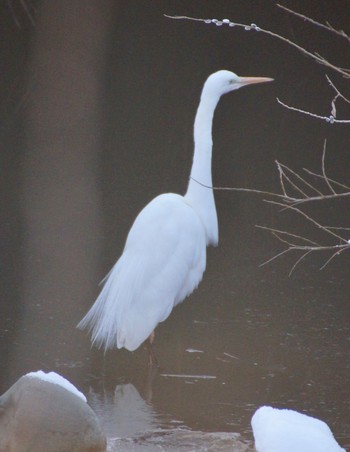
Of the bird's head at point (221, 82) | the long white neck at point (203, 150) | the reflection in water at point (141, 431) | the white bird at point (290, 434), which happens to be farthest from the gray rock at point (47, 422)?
the bird's head at point (221, 82)

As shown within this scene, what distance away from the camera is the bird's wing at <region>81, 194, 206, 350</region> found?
3428 millimetres

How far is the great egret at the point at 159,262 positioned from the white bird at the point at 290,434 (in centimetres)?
93

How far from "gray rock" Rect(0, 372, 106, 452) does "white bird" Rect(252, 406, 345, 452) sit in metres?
0.43

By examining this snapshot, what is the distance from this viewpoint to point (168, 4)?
1050 centimetres

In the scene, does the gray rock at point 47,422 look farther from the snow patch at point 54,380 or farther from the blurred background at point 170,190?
the blurred background at point 170,190

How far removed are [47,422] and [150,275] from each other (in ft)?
3.84

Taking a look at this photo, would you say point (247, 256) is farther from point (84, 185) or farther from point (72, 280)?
point (84, 185)

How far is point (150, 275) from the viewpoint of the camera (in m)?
3.53

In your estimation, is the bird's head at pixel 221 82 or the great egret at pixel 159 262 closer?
the great egret at pixel 159 262

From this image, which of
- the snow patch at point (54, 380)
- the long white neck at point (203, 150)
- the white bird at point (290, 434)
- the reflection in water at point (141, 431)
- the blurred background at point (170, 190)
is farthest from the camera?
the long white neck at point (203, 150)

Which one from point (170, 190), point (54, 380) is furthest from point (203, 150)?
point (170, 190)

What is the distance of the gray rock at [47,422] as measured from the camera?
2416 mm

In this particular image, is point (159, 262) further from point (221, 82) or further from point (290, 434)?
point (290, 434)

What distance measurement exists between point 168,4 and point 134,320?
7.64 m
